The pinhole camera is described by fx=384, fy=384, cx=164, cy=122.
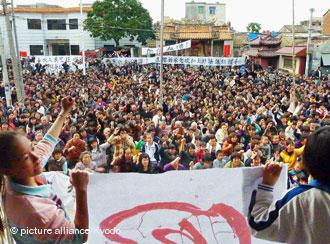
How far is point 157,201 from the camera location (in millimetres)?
2471

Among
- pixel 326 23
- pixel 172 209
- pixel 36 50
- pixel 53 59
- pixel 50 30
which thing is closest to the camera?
pixel 172 209

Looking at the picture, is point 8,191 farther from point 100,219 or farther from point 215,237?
point 215,237

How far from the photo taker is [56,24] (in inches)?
1542

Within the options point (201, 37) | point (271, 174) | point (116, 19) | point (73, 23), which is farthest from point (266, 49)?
point (271, 174)

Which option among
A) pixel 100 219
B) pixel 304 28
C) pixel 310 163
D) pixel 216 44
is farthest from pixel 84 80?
pixel 304 28

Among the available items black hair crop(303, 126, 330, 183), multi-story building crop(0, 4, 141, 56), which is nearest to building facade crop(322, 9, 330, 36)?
multi-story building crop(0, 4, 141, 56)

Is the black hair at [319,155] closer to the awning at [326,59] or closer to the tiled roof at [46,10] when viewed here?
the awning at [326,59]

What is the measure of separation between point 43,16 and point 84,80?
24.0 metres

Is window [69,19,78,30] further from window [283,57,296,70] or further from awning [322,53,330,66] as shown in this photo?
awning [322,53,330,66]

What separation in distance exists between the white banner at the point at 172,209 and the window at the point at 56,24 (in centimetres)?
3912

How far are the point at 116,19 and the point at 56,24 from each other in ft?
22.8

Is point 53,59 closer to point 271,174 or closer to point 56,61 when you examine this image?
point 56,61

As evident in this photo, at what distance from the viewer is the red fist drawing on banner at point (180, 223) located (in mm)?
2471

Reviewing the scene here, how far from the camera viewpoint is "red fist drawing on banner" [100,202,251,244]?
97.3 inches
